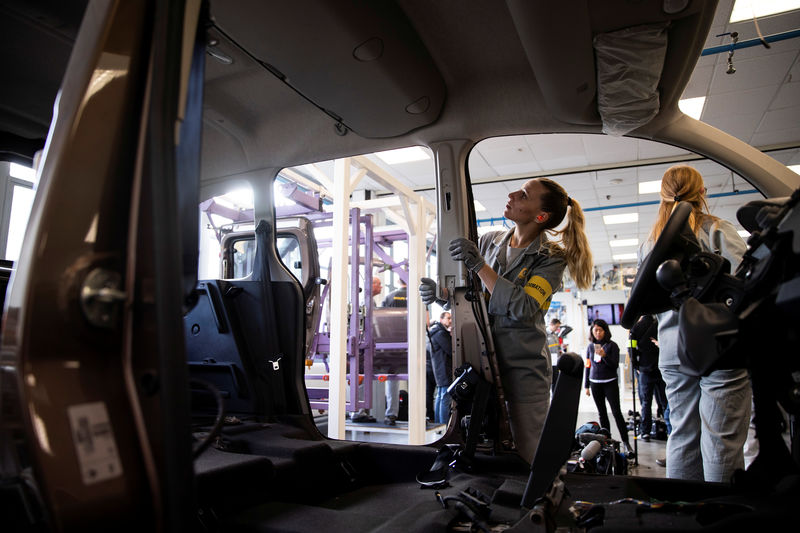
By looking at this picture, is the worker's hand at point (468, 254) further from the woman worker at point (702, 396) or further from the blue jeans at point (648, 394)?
the blue jeans at point (648, 394)

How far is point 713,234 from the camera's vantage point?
245 cm

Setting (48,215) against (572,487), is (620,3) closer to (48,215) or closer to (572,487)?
(572,487)

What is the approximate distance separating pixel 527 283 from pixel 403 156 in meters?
7.96

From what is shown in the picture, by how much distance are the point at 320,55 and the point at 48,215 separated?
161 centimetres

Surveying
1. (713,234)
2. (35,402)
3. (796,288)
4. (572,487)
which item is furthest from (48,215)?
(713,234)

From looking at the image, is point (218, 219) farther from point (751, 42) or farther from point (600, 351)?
point (751, 42)

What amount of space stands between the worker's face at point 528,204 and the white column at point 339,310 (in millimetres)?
3508

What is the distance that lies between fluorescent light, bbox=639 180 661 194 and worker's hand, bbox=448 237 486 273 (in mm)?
10987

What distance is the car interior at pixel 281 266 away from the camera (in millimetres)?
911

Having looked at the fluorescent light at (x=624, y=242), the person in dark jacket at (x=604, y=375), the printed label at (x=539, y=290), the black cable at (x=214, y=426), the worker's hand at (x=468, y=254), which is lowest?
the person in dark jacket at (x=604, y=375)

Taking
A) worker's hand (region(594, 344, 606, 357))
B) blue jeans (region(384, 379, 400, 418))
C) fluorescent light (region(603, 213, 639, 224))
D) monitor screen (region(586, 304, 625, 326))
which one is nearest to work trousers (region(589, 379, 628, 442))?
worker's hand (region(594, 344, 606, 357))

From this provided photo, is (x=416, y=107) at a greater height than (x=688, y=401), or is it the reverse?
(x=416, y=107)

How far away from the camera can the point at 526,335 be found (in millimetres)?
2678

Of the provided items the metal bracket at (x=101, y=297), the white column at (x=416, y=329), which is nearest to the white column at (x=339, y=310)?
the white column at (x=416, y=329)
